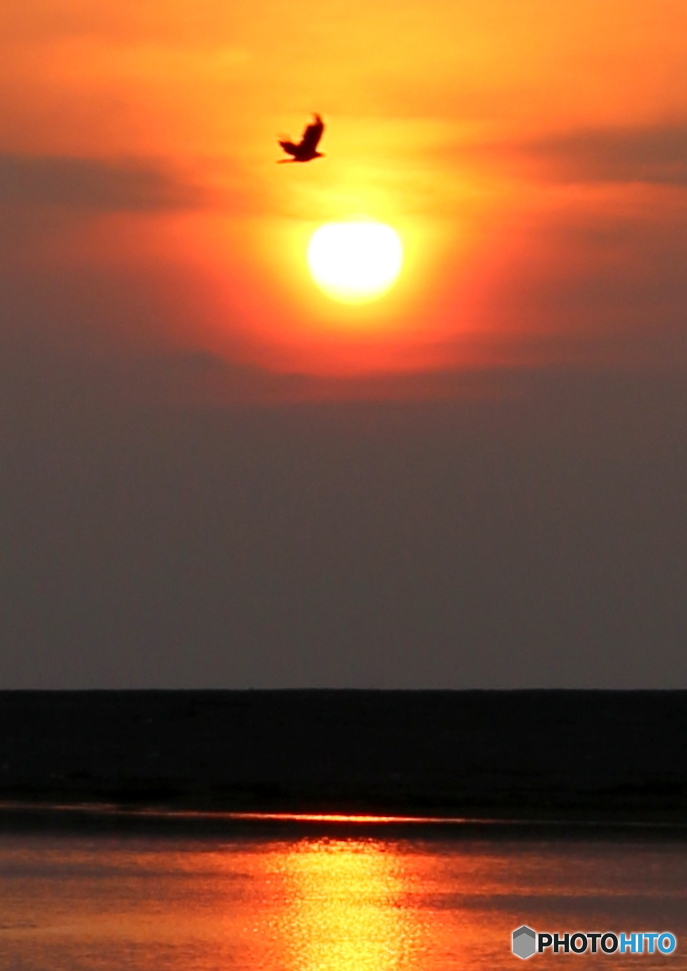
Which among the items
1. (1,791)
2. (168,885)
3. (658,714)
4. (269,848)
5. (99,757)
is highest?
(658,714)

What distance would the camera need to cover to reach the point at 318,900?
18.9 meters

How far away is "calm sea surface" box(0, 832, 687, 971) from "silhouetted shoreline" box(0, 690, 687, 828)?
13.6 feet

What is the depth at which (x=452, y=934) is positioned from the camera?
1728 centimetres

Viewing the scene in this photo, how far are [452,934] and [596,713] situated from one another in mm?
32359

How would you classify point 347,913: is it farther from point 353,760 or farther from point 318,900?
point 353,760

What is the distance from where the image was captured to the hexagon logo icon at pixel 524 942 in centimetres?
1647

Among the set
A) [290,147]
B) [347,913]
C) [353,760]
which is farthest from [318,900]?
[353,760]

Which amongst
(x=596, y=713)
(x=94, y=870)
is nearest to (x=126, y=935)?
(x=94, y=870)

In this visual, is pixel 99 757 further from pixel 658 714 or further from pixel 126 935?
pixel 126 935

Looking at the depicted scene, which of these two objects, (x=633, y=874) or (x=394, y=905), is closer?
(x=394, y=905)

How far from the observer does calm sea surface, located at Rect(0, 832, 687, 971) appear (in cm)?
1627

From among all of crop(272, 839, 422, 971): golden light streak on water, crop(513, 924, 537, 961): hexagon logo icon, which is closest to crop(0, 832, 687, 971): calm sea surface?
crop(272, 839, 422, 971): golden light streak on water

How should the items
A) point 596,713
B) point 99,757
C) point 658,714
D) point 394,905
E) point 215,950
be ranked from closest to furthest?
point 215,950 < point 394,905 < point 99,757 < point 658,714 < point 596,713

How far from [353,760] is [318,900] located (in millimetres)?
19451
